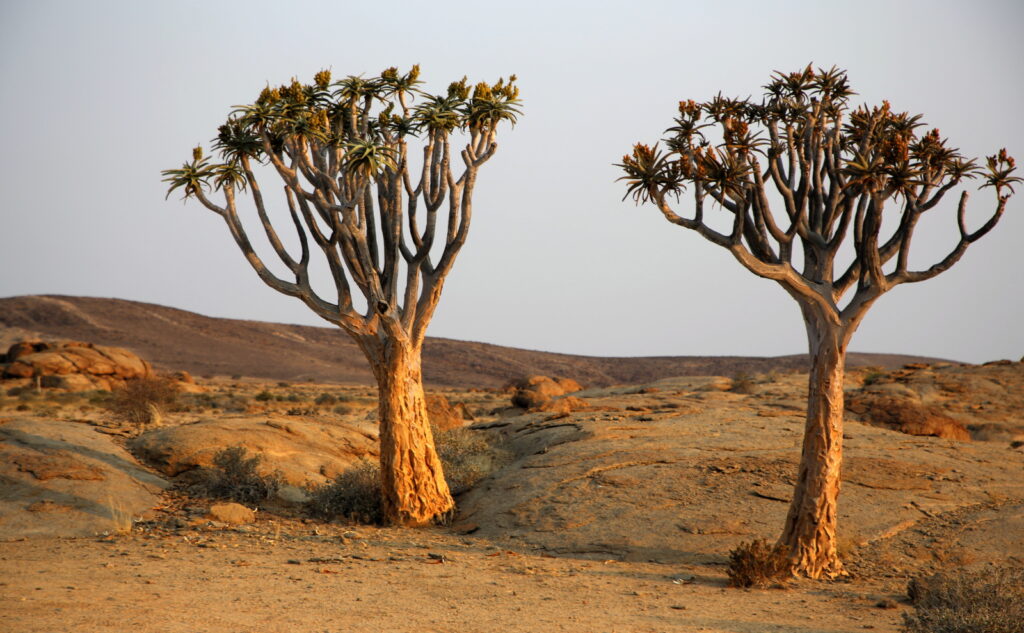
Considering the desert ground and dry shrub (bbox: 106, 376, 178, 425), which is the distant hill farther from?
the desert ground

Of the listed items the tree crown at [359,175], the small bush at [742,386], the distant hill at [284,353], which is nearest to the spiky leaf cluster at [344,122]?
the tree crown at [359,175]

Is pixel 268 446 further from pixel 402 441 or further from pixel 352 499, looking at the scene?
pixel 402 441

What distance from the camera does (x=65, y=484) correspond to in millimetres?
12562

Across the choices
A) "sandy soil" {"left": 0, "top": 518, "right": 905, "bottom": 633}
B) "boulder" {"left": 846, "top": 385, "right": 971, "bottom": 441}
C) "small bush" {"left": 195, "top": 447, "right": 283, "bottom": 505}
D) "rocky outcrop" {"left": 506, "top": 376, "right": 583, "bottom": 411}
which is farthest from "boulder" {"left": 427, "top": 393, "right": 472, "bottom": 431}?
"sandy soil" {"left": 0, "top": 518, "right": 905, "bottom": 633}

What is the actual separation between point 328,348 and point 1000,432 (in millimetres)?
66460

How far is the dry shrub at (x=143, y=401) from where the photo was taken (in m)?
20.8

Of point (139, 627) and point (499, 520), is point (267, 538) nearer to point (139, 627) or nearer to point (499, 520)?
point (499, 520)

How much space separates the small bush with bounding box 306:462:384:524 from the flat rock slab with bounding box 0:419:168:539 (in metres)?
2.48

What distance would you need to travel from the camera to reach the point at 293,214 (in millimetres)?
12852

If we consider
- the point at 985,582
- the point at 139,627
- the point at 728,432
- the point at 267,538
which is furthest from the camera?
the point at 728,432

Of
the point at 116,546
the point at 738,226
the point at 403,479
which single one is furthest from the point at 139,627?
the point at 738,226

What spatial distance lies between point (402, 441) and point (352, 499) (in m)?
1.44

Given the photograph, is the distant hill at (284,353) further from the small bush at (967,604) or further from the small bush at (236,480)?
the small bush at (967,604)

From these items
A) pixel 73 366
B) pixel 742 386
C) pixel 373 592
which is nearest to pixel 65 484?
pixel 373 592
